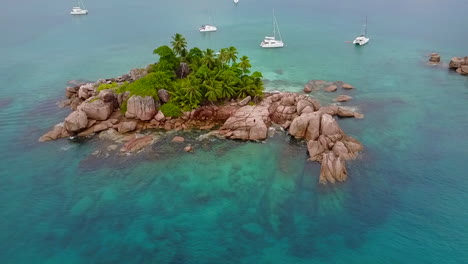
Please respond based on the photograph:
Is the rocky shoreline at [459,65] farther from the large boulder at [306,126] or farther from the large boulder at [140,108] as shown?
the large boulder at [140,108]

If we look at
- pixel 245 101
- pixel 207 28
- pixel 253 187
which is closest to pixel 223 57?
pixel 245 101

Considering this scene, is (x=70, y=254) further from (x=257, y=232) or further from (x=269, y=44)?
(x=269, y=44)

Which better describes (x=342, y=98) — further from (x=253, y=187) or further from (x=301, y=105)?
(x=253, y=187)

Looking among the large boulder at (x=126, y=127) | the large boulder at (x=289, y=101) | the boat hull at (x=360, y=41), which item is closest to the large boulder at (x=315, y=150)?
the large boulder at (x=289, y=101)

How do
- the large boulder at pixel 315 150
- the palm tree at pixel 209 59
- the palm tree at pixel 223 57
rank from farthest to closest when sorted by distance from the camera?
the palm tree at pixel 223 57 < the palm tree at pixel 209 59 < the large boulder at pixel 315 150

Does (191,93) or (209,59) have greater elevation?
(209,59)

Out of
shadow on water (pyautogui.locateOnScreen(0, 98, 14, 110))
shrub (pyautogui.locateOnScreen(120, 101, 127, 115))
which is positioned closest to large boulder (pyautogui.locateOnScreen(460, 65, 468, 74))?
shrub (pyautogui.locateOnScreen(120, 101, 127, 115))

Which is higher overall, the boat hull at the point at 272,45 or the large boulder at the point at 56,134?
the boat hull at the point at 272,45

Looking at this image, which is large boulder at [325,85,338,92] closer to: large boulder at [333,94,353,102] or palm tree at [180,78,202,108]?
large boulder at [333,94,353,102]
